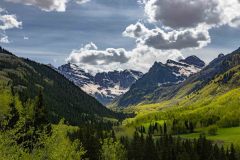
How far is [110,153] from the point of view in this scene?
5561 inches

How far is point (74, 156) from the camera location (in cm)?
9519

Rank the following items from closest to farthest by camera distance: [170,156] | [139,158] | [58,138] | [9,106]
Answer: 1. [58,138]
2. [9,106]
3. [170,156]
4. [139,158]

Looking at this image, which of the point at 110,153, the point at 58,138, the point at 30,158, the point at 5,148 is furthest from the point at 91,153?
the point at 5,148

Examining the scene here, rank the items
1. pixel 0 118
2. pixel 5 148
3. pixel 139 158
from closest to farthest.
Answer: pixel 5 148, pixel 0 118, pixel 139 158

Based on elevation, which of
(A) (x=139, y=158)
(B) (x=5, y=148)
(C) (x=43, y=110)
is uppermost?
(C) (x=43, y=110)

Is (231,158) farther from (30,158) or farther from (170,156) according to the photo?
(30,158)

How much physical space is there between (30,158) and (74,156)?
1491 inches

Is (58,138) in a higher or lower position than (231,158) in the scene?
higher

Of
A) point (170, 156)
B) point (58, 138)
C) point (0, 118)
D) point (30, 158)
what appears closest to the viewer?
point (30, 158)

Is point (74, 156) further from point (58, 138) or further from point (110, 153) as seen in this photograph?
point (110, 153)

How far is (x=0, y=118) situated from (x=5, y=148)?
32367 millimetres

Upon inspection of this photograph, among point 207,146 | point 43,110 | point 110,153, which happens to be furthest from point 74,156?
point 207,146

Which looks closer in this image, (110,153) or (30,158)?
(30,158)

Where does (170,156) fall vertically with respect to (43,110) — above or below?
below
